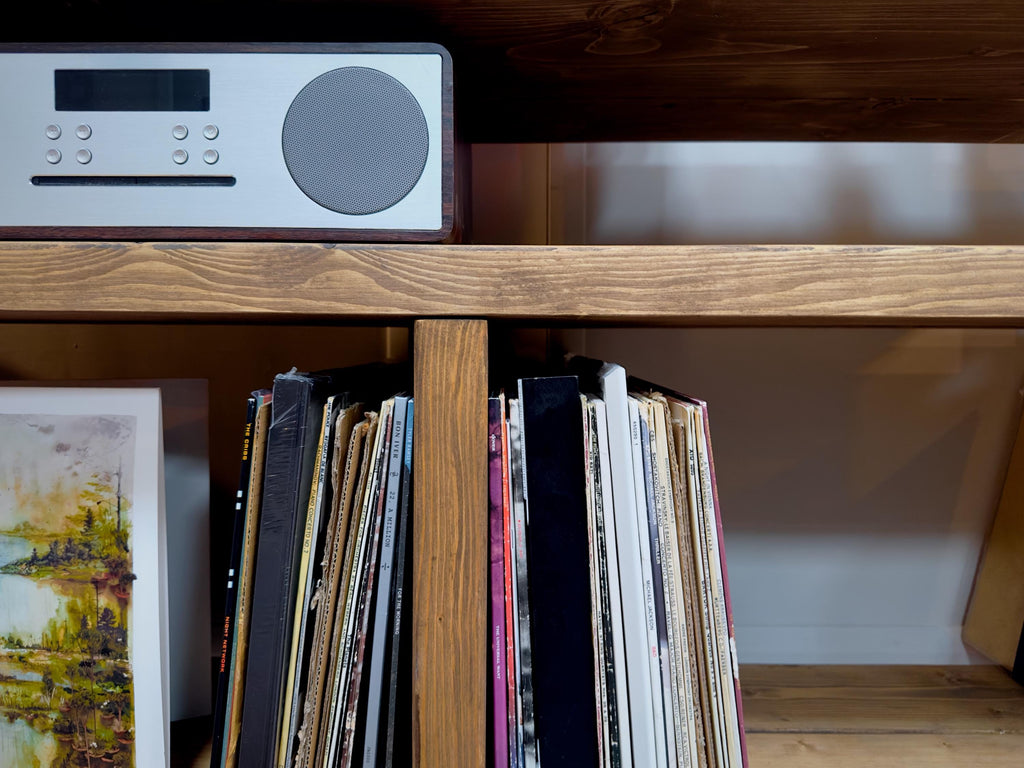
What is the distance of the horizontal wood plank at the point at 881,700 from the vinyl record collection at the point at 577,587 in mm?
323

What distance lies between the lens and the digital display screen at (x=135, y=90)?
554 millimetres

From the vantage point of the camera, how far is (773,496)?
1056 mm

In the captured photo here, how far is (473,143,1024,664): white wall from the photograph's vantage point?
1.02m

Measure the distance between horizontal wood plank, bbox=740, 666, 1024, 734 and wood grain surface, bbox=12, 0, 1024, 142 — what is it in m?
0.75

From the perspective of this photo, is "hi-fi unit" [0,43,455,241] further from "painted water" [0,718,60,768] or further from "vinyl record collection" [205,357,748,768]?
"painted water" [0,718,60,768]

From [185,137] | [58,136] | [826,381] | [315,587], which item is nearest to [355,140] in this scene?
[185,137]

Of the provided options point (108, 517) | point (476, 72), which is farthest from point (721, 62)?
point (108, 517)

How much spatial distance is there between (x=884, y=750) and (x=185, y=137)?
3.00 ft

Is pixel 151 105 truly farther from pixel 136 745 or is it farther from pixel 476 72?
pixel 136 745

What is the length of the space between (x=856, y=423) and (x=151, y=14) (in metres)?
1.03

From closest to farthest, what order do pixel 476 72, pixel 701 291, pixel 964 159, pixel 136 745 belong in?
pixel 701 291 → pixel 136 745 → pixel 476 72 → pixel 964 159

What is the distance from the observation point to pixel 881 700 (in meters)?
0.89

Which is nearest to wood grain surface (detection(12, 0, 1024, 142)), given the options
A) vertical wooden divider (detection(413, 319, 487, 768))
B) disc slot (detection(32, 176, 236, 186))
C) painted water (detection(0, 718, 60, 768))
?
disc slot (detection(32, 176, 236, 186))

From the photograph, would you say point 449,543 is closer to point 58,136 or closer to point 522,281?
point 522,281
